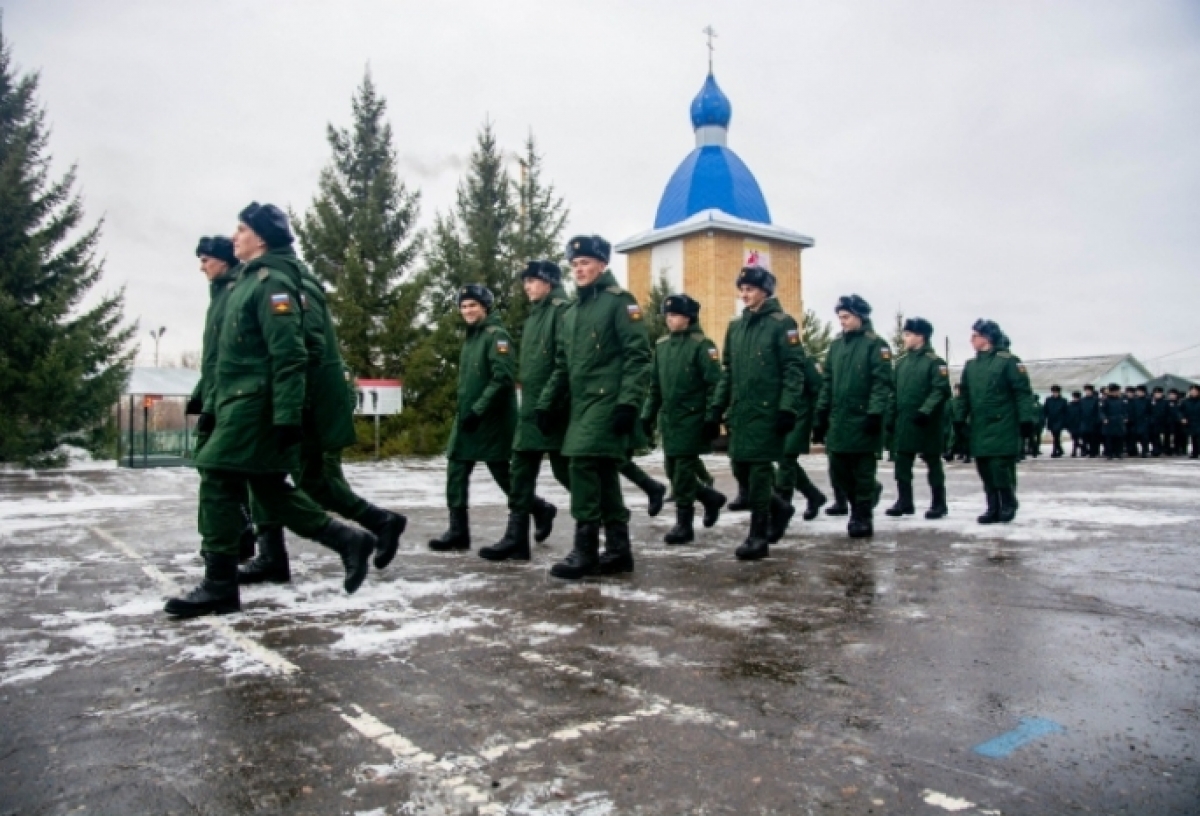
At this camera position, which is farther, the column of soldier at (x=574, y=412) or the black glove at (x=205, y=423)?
the black glove at (x=205, y=423)

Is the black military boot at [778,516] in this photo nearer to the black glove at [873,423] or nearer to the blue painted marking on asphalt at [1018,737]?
the black glove at [873,423]

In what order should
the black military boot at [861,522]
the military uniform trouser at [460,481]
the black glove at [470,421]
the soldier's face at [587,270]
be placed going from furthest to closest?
the black military boot at [861,522], the military uniform trouser at [460,481], the black glove at [470,421], the soldier's face at [587,270]

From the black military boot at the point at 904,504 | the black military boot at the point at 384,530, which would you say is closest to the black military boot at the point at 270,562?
the black military boot at the point at 384,530

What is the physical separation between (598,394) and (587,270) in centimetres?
81

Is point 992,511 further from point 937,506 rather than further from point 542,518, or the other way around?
point 542,518

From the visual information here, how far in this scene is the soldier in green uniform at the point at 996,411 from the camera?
852 centimetres

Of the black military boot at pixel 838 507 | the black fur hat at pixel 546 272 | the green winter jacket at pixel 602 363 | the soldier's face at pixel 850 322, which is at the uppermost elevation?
the black fur hat at pixel 546 272

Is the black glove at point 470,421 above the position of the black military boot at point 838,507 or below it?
above

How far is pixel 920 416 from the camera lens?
29.3 feet

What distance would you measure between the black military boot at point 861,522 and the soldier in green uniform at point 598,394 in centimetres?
245

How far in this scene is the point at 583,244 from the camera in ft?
19.4

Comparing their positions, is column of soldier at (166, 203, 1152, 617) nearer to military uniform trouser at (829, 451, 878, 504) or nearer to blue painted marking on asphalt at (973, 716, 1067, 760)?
military uniform trouser at (829, 451, 878, 504)

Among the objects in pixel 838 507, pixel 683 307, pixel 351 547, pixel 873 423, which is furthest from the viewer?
pixel 838 507

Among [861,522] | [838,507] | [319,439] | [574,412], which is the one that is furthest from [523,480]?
[838,507]
